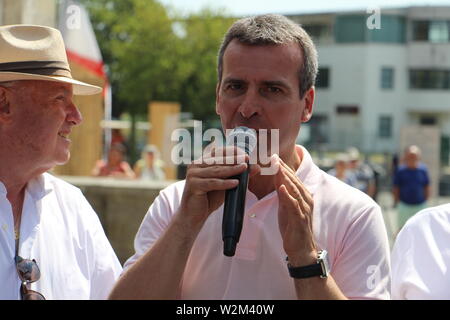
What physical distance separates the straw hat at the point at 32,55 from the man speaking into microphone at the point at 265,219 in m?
0.71

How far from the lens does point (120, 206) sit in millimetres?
8305

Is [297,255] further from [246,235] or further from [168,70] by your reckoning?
[168,70]

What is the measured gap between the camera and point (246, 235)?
2.54m

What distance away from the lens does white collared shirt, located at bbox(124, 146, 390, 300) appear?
2.45m

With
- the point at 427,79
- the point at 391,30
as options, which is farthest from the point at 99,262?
the point at 427,79

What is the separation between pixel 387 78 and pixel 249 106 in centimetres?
4980

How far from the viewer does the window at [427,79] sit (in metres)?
51.9

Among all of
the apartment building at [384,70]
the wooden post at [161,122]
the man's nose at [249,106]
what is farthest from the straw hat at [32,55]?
the apartment building at [384,70]

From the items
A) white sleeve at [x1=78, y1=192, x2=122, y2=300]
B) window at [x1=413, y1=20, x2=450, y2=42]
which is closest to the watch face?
white sleeve at [x1=78, y1=192, x2=122, y2=300]

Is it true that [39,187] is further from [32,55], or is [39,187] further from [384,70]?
[384,70]

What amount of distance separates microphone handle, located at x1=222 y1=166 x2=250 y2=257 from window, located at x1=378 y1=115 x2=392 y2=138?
49.4m

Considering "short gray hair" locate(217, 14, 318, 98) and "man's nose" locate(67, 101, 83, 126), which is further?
"man's nose" locate(67, 101, 83, 126)

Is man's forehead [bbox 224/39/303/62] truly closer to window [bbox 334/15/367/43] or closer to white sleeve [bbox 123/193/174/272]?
white sleeve [bbox 123/193/174/272]
